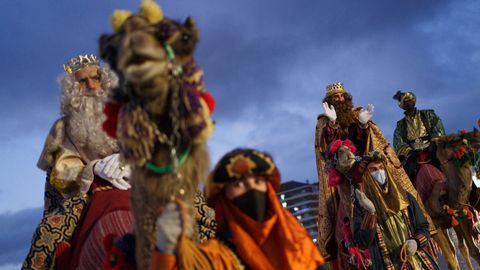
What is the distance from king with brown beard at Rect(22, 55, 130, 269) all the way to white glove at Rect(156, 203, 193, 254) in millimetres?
1473

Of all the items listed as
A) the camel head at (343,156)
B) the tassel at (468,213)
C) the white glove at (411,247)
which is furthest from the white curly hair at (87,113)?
the tassel at (468,213)

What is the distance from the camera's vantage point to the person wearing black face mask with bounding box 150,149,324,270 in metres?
3.02

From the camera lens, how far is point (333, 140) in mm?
9508

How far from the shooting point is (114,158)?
402 cm

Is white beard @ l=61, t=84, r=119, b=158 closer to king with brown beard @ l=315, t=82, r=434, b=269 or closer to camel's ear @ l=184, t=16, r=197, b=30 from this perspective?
camel's ear @ l=184, t=16, r=197, b=30

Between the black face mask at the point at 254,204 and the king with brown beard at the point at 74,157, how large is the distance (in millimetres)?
1179

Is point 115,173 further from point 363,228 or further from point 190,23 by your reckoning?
point 363,228

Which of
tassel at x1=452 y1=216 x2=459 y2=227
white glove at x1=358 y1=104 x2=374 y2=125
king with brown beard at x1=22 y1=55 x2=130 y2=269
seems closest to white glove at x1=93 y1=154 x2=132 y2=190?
king with brown beard at x1=22 y1=55 x2=130 y2=269

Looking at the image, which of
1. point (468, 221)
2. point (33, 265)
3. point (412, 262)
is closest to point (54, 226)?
point (33, 265)

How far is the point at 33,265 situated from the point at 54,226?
0.94 feet

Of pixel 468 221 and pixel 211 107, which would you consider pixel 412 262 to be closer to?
pixel 468 221

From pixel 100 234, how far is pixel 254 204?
3.61ft

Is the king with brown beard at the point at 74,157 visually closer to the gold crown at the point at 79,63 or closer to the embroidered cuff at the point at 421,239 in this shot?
the gold crown at the point at 79,63

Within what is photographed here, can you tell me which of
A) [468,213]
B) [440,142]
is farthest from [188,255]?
[468,213]
